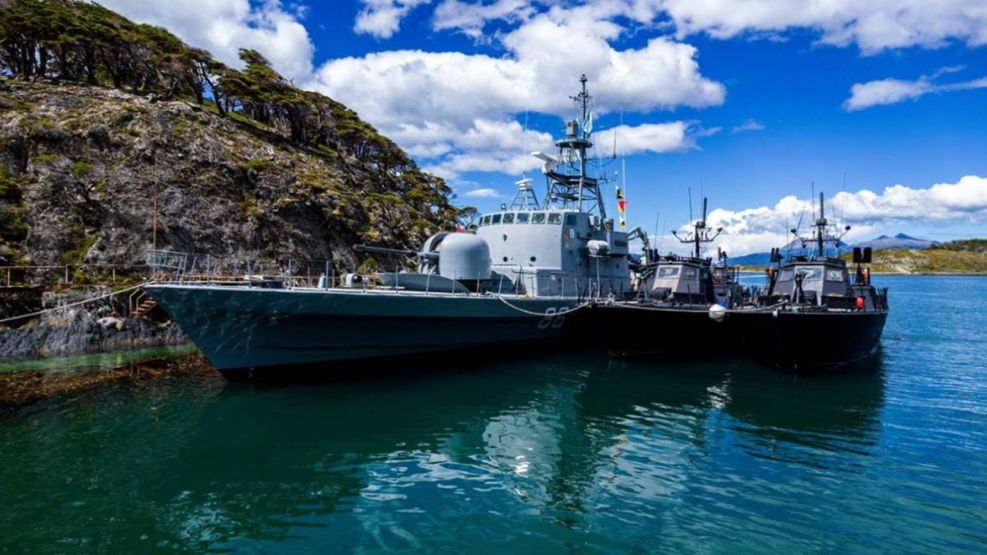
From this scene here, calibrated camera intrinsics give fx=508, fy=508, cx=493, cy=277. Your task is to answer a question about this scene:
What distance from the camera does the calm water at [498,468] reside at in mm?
7020

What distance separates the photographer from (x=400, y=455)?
9.95m

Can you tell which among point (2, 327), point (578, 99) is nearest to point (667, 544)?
point (578, 99)

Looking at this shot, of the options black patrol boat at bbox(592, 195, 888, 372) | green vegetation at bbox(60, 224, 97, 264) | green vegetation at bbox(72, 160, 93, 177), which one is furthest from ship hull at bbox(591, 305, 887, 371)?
green vegetation at bbox(72, 160, 93, 177)

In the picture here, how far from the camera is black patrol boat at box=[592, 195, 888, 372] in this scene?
17.0m

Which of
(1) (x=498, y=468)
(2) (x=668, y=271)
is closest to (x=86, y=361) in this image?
(1) (x=498, y=468)

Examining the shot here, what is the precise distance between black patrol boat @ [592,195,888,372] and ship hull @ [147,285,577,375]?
14.9 feet

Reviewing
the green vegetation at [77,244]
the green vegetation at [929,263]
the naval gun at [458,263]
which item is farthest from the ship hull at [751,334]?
the green vegetation at [929,263]

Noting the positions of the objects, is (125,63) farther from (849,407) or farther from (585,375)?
(849,407)

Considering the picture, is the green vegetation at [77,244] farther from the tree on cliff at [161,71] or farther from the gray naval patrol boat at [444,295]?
the tree on cliff at [161,71]

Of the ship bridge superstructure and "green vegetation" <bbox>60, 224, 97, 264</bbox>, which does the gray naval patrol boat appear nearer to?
the ship bridge superstructure

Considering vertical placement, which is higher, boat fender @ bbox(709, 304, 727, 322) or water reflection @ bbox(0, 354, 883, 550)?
boat fender @ bbox(709, 304, 727, 322)

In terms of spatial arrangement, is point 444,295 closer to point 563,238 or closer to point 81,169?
point 563,238

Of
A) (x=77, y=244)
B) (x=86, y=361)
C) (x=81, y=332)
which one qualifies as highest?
(x=77, y=244)

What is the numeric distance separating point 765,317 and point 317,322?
48.7 ft
